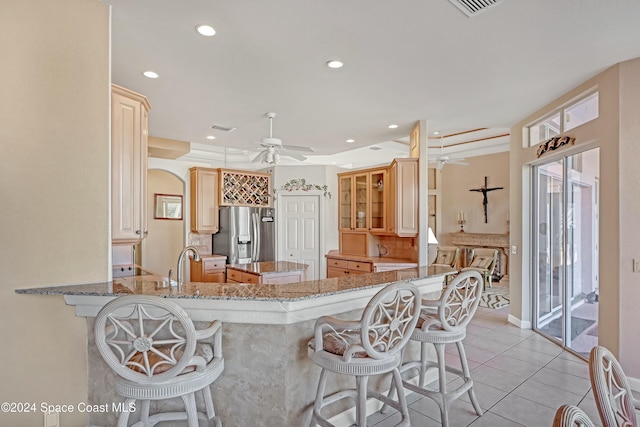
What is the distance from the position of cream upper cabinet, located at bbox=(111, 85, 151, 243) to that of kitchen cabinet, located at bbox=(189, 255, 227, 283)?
3416 millimetres

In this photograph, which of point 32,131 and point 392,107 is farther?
point 392,107

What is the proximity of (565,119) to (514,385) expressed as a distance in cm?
284

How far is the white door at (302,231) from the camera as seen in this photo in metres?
7.06

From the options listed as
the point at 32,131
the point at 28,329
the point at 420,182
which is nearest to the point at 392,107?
the point at 420,182

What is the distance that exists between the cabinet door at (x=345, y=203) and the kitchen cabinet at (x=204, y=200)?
7.48 feet

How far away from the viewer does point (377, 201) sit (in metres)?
5.46

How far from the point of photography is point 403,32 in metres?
2.42

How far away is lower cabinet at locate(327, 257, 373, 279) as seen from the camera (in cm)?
528

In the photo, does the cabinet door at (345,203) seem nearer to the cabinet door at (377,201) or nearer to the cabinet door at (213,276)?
the cabinet door at (377,201)

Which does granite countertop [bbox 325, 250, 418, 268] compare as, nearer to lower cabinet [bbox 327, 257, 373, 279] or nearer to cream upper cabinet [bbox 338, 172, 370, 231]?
lower cabinet [bbox 327, 257, 373, 279]

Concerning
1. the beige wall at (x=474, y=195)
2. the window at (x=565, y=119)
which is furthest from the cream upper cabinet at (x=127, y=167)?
the beige wall at (x=474, y=195)

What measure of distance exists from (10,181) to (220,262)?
4273mm

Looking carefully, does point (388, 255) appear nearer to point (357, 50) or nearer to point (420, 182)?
point (420, 182)

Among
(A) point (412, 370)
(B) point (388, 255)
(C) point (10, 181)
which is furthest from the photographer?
(B) point (388, 255)
